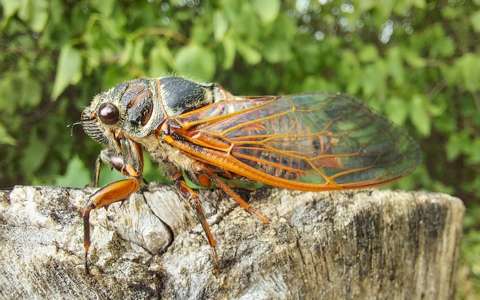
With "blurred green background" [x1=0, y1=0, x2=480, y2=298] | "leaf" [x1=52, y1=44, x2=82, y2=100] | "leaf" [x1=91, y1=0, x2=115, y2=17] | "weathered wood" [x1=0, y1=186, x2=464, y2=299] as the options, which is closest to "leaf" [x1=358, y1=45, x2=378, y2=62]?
"blurred green background" [x1=0, y1=0, x2=480, y2=298]

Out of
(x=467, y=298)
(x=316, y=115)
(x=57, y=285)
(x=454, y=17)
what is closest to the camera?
(x=57, y=285)

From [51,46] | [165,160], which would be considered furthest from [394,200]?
[51,46]

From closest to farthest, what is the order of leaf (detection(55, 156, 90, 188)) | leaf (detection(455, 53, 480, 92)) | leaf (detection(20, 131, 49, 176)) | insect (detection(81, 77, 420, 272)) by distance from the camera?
1. insect (detection(81, 77, 420, 272))
2. leaf (detection(55, 156, 90, 188))
3. leaf (detection(20, 131, 49, 176))
4. leaf (detection(455, 53, 480, 92))

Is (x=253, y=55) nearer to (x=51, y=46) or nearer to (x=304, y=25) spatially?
(x=51, y=46)

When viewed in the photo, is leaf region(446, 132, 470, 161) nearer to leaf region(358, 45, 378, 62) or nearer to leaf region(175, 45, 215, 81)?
leaf region(358, 45, 378, 62)

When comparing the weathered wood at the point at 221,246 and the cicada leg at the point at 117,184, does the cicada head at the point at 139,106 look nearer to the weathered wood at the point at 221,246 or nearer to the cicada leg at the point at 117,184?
the cicada leg at the point at 117,184

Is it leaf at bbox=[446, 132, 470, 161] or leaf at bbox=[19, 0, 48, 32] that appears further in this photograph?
leaf at bbox=[446, 132, 470, 161]

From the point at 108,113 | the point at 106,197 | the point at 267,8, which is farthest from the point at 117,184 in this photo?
the point at 267,8
